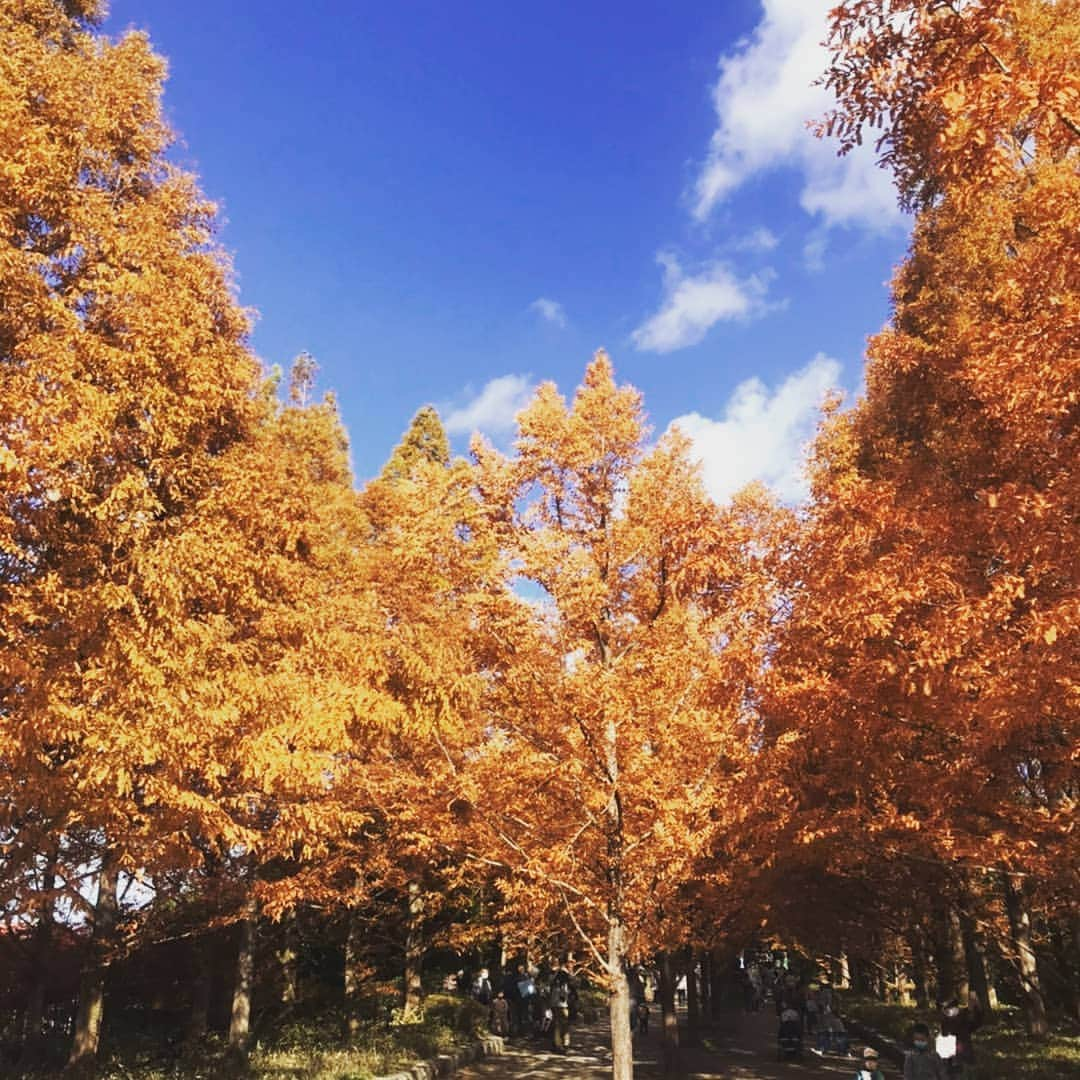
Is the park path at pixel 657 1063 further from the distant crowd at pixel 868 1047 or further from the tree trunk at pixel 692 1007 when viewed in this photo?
the distant crowd at pixel 868 1047

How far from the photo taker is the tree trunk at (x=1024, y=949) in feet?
40.4

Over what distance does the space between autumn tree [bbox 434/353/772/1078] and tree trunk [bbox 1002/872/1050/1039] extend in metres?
5.74

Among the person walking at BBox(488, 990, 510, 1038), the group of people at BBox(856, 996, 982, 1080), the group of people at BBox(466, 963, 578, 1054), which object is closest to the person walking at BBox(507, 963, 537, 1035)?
the group of people at BBox(466, 963, 578, 1054)

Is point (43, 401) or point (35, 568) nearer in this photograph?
point (43, 401)

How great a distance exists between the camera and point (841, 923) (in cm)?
1591

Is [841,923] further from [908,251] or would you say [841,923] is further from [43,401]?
[43,401]

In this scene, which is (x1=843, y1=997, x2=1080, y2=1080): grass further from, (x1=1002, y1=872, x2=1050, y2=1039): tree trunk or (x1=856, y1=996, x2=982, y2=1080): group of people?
(x1=856, y1=996, x2=982, y2=1080): group of people

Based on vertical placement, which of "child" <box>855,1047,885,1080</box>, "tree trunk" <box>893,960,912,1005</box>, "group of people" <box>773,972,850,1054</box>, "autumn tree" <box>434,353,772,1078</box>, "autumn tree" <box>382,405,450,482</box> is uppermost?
"autumn tree" <box>382,405,450,482</box>

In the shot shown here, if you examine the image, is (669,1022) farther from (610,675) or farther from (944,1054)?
(610,675)

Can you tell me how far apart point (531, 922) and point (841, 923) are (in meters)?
7.03

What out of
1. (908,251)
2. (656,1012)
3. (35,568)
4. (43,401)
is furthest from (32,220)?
(656,1012)

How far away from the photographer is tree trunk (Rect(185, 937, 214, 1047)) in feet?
47.3

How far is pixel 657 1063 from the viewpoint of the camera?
52.2ft

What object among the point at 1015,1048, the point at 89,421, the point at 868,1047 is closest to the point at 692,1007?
the point at 1015,1048
